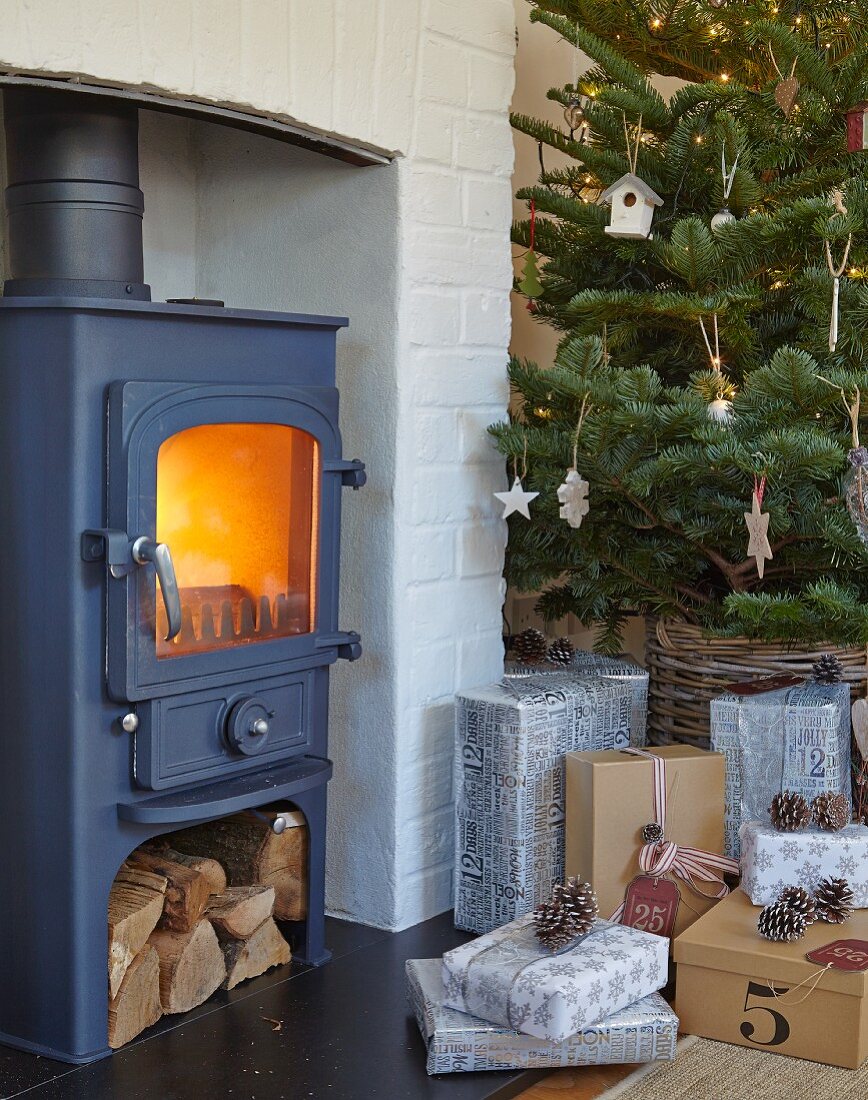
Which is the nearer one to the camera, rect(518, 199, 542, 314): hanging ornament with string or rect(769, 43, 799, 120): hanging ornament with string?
rect(769, 43, 799, 120): hanging ornament with string

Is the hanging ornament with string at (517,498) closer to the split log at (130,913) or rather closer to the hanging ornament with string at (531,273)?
the hanging ornament with string at (531,273)

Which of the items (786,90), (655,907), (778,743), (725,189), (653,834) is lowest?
(655,907)

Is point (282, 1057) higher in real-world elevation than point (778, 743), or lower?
lower

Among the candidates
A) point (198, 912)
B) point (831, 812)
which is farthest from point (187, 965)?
point (831, 812)

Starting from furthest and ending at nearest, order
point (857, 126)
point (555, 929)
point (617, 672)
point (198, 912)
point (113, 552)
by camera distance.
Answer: point (617, 672) → point (857, 126) → point (198, 912) → point (555, 929) → point (113, 552)

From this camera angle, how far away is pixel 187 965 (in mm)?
1775

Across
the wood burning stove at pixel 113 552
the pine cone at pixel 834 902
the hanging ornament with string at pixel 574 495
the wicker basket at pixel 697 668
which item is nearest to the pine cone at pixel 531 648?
the wicker basket at pixel 697 668

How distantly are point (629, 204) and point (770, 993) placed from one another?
3.91ft

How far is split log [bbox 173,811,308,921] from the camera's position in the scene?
1930 mm

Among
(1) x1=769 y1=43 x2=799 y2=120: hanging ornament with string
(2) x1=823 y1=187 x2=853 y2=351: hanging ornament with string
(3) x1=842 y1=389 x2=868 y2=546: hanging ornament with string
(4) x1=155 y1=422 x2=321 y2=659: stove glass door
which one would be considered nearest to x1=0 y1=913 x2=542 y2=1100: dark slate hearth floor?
(4) x1=155 y1=422 x2=321 y2=659: stove glass door

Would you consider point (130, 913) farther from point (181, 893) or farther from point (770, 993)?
point (770, 993)

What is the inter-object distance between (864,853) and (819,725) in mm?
209

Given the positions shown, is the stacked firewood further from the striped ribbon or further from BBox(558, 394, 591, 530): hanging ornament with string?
BBox(558, 394, 591, 530): hanging ornament with string

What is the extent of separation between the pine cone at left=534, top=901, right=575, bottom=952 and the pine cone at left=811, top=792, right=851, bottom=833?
0.43m
